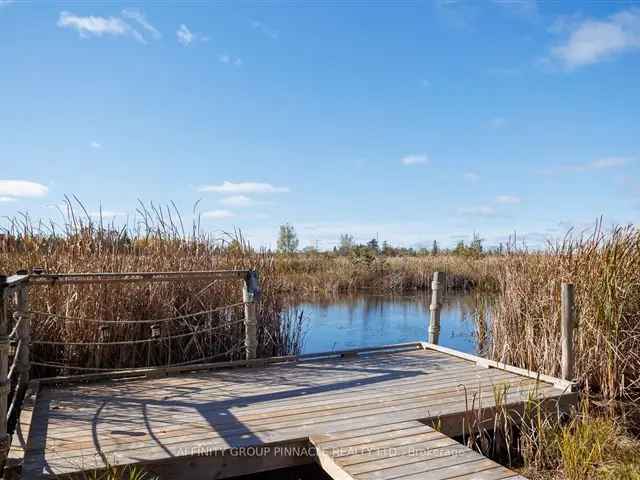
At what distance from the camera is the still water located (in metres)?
9.83

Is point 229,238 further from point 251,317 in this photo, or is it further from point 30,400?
point 30,400

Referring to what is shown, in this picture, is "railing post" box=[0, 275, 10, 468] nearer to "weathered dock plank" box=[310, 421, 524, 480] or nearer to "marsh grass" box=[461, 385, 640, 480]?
"weathered dock plank" box=[310, 421, 524, 480]

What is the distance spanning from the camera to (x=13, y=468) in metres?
2.91

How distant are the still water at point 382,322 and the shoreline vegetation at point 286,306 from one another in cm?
161

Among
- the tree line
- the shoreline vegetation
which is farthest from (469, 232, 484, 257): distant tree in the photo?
the shoreline vegetation

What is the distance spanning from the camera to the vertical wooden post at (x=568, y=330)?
180 inches

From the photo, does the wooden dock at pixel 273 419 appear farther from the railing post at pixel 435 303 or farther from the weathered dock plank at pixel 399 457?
the railing post at pixel 435 303

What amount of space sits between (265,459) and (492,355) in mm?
3879

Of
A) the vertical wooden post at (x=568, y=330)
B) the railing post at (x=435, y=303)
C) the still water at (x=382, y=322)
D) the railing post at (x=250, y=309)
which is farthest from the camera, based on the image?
the still water at (x=382, y=322)

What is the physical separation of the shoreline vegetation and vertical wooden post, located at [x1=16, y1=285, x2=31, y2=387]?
0.42 metres

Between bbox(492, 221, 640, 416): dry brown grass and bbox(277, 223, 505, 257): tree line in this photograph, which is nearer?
bbox(492, 221, 640, 416): dry brown grass

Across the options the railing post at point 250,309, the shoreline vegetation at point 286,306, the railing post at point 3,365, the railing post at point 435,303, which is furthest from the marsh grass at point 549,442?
the railing post at point 3,365

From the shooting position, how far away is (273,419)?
11.9ft

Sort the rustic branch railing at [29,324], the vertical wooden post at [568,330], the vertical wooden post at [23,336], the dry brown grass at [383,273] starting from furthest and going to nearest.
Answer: the dry brown grass at [383,273] < the vertical wooden post at [568,330] < the vertical wooden post at [23,336] < the rustic branch railing at [29,324]
